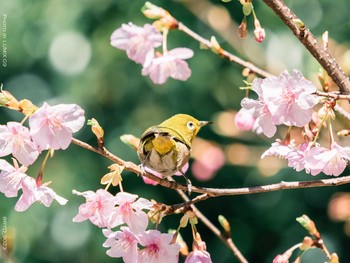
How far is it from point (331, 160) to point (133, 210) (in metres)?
0.26

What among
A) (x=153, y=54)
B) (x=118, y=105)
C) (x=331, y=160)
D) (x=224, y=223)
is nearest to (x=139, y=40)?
(x=153, y=54)

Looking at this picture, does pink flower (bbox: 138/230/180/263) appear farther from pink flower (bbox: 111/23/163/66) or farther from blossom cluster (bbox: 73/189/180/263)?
pink flower (bbox: 111/23/163/66)

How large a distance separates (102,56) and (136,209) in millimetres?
2820

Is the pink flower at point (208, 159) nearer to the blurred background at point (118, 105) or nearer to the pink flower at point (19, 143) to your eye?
the blurred background at point (118, 105)

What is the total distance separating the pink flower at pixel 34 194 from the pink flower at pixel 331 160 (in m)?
0.32

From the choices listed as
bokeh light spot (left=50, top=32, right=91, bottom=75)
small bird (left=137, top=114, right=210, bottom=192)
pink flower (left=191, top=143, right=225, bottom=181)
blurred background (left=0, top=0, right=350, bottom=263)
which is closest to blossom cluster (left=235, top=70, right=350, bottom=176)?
small bird (left=137, top=114, right=210, bottom=192)

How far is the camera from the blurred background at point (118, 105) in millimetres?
3562

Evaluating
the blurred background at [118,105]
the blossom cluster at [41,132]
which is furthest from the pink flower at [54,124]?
the blurred background at [118,105]

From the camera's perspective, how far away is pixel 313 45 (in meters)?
0.94

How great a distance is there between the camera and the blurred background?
11.7 ft

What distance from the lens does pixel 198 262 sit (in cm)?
102

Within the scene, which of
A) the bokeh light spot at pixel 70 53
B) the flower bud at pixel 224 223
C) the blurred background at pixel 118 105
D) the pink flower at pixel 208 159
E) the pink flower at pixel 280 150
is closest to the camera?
the pink flower at pixel 280 150

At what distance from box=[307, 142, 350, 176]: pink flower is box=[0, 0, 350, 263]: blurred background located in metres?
2.45

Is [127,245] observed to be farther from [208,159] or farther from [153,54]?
[208,159]
